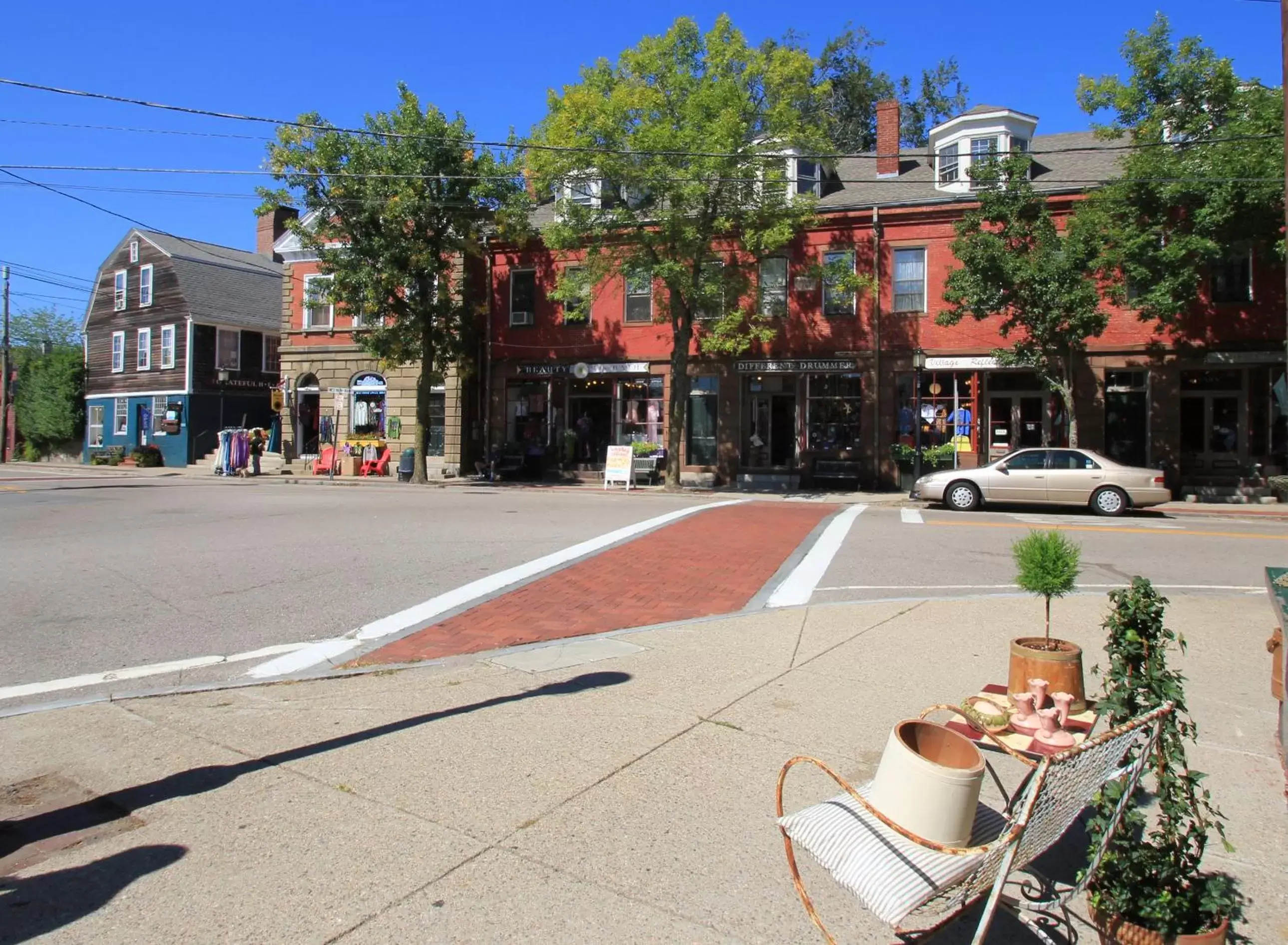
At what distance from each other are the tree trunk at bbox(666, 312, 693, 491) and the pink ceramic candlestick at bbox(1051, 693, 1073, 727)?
20.0 metres

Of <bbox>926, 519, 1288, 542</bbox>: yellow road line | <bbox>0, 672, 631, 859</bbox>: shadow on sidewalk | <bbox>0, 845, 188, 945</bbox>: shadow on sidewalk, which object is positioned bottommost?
<bbox>0, 845, 188, 945</bbox>: shadow on sidewalk

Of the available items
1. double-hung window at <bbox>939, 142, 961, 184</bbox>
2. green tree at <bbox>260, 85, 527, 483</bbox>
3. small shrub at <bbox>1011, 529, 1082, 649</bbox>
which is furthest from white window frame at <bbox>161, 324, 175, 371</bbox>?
small shrub at <bbox>1011, 529, 1082, 649</bbox>

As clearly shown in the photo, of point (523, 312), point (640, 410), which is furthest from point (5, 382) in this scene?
point (640, 410)

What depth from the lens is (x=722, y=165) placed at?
2166 cm

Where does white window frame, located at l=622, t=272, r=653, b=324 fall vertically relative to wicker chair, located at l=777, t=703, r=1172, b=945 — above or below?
above

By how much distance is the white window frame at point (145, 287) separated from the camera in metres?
39.6

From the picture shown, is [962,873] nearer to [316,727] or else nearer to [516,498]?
[316,727]

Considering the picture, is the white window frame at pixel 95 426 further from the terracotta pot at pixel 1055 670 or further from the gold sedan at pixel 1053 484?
the terracotta pot at pixel 1055 670

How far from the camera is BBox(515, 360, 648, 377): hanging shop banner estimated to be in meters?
28.2

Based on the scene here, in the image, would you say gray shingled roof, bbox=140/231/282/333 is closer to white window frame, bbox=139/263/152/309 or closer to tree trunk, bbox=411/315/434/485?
white window frame, bbox=139/263/152/309

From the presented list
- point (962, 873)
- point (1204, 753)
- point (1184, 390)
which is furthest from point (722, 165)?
point (962, 873)

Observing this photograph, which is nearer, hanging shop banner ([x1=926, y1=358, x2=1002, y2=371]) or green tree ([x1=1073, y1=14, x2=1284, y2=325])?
green tree ([x1=1073, y1=14, x2=1284, y2=325])

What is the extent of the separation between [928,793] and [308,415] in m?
34.8

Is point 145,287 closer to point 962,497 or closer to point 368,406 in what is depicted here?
point 368,406
